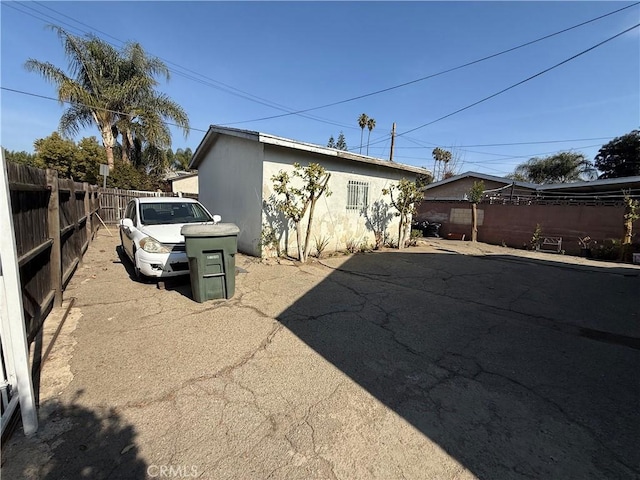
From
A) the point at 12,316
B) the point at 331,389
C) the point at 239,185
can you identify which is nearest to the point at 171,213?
the point at 239,185

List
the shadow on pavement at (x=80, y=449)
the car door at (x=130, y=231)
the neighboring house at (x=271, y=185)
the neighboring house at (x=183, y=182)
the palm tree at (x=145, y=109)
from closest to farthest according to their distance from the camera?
the shadow on pavement at (x=80, y=449) < the car door at (x=130, y=231) < the neighboring house at (x=271, y=185) < the palm tree at (x=145, y=109) < the neighboring house at (x=183, y=182)

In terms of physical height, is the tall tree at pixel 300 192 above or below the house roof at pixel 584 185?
below

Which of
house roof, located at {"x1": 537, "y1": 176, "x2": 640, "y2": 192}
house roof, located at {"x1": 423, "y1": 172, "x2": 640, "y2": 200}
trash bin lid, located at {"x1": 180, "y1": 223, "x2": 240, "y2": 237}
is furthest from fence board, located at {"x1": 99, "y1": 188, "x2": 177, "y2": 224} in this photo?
house roof, located at {"x1": 537, "y1": 176, "x2": 640, "y2": 192}

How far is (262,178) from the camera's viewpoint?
792 cm

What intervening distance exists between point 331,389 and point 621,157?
39.0 metres

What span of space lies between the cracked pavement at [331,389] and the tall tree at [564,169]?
3290cm

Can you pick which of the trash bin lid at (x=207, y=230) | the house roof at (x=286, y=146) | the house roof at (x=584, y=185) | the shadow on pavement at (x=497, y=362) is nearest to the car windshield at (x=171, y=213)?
the trash bin lid at (x=207, y=230)

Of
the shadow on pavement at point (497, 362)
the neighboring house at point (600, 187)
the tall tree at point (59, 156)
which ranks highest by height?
the tall tree at point (59, 156)

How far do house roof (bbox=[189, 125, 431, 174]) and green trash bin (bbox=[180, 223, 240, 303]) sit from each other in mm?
3551

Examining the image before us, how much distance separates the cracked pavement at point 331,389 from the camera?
1989mm

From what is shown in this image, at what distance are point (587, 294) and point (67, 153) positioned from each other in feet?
103

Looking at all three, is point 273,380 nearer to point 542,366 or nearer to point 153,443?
point 153,443

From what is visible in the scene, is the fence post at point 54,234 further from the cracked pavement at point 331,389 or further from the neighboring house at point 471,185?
the neighboring house at point 471,185

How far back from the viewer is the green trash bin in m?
4.56
